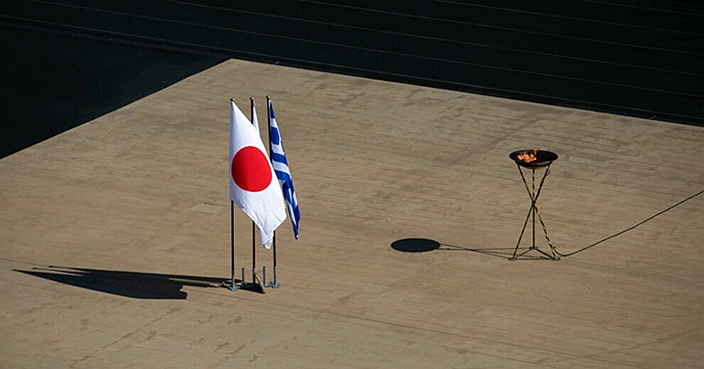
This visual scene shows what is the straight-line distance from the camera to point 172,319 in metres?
17.0

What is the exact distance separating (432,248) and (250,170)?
10.5 feet

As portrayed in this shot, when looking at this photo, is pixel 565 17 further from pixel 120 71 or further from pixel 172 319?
pixel 172 319

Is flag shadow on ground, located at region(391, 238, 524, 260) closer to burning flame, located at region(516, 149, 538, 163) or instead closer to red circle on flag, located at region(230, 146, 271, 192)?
burning flame, located at region(516, 149, 538, 163)

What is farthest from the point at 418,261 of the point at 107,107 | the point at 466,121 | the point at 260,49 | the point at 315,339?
the point at 260,49

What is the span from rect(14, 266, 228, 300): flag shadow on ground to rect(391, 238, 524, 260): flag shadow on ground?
2.57 m

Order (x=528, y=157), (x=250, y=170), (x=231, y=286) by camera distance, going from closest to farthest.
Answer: (x=250, y=170) → (x=231, y=286) → (x=528, y=157)

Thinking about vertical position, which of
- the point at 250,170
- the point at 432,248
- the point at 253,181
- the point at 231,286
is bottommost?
the point at 231,286

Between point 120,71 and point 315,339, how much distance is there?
37.7 feet

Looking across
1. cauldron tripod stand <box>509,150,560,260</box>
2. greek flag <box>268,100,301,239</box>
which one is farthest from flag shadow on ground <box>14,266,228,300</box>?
cauldron tripod stand <box>509,150,560,260</box>

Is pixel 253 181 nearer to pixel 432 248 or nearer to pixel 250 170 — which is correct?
pixel 250 170

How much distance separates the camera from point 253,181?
17094 mm

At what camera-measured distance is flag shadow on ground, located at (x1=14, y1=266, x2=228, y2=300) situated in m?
17.7

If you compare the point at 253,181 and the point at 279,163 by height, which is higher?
the point at 279,163

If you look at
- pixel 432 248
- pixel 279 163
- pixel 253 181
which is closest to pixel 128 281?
pixel 253 181
